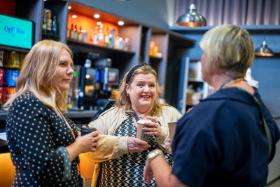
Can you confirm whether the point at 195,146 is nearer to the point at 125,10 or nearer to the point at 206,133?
the point at 206,133

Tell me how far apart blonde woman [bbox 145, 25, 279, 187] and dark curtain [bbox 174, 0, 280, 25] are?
245 inches

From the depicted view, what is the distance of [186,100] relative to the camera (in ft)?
24.2

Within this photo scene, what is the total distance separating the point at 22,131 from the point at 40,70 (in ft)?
0.89

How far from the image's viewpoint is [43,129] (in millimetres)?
1423

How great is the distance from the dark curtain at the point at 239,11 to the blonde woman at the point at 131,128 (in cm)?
543

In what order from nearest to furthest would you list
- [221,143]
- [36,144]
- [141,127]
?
1. [221,143]
2. [36,144]
3. [141,127]

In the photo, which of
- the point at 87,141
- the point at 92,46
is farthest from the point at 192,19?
the point at 87,141

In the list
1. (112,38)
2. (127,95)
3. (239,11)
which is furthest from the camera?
(239,11)

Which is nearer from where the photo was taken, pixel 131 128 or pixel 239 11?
pixel 131 128

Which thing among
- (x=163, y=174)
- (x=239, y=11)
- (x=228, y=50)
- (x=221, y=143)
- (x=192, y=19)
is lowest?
(x=163, y=174)

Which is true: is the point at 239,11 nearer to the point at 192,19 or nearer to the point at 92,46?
the point at 192,19

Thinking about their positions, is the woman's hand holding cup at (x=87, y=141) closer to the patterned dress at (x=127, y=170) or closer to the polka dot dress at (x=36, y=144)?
the polka dot dress at (x=36, y=144)

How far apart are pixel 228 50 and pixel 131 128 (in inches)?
40.3

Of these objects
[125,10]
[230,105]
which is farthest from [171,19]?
[230,105]
